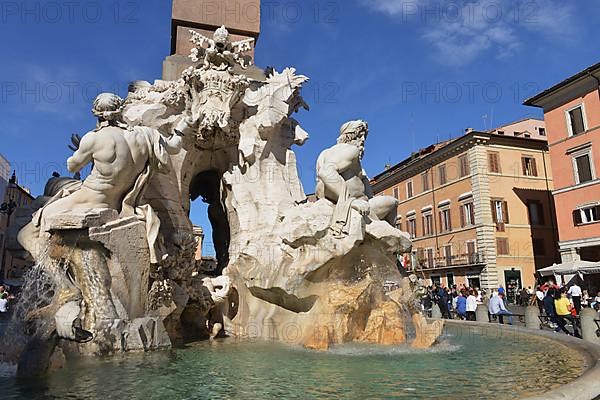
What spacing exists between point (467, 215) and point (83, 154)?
89.0 ft

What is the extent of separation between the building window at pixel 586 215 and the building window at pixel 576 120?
370cm

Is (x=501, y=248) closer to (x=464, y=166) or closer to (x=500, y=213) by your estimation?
(x=500, y=213)

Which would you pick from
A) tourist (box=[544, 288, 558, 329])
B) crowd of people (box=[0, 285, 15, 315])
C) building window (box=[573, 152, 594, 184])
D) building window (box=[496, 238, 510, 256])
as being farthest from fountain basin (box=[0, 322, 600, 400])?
building window (box=[496, 238, 510, 256])

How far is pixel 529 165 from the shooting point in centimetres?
3048

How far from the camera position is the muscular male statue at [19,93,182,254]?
5625mm

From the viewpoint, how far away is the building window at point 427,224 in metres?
33.4

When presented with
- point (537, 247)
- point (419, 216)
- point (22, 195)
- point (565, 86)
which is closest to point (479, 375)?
point (565, 86)

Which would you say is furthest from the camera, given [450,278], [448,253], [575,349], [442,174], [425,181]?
[425,181]

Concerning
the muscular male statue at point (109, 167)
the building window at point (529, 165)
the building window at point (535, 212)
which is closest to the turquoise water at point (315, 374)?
the muscular male statue at point (109, 167)

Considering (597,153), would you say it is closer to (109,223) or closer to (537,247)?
(537,247)

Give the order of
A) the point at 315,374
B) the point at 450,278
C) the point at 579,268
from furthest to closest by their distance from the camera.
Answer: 1. the point at 450,278
2. the point at 579,268
3. the point at 315,374

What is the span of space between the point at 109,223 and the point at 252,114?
3.45 m

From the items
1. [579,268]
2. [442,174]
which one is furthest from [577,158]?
[442,174]

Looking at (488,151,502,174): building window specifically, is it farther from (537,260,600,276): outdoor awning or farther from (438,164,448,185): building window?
(537,260,600,276): outdoor awning
